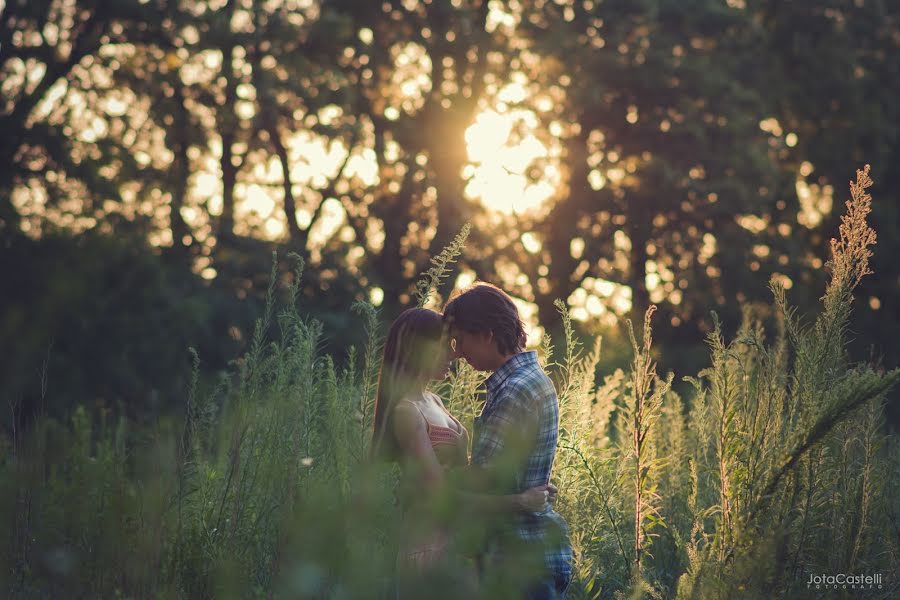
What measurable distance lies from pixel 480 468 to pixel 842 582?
2.82 m

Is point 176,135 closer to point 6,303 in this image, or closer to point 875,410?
point 875,410

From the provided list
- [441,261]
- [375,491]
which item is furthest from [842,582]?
[375,491]

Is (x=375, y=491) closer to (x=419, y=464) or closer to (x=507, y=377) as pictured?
(x=419, y=464)

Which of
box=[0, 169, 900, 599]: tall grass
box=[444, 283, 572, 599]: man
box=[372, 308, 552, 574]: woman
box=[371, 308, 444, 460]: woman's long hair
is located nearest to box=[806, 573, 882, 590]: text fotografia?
box=[0, 169, 900, 599]: tall grass

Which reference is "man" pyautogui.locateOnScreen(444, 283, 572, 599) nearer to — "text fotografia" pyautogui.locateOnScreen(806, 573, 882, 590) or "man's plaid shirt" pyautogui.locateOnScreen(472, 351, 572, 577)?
"man's plaid shirt" pyautogui.locateOnScreen(472, 351, 572, 577)

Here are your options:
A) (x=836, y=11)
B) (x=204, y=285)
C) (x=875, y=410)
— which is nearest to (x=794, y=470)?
(x=875, y=410)

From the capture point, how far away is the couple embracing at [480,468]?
1101mm

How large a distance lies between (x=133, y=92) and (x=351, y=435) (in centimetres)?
1857

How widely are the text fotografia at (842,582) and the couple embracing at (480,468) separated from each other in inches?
39.9

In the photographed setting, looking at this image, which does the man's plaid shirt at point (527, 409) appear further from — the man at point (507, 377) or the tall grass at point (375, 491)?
the tall grass at point (375, 491)

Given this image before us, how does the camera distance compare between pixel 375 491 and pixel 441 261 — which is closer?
Answer: pixel 375 491

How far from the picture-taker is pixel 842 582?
3.46 m

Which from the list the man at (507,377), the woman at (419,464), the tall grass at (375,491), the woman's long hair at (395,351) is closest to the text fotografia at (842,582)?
the tall grass at (375,491)

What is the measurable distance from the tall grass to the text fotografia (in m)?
0.03
